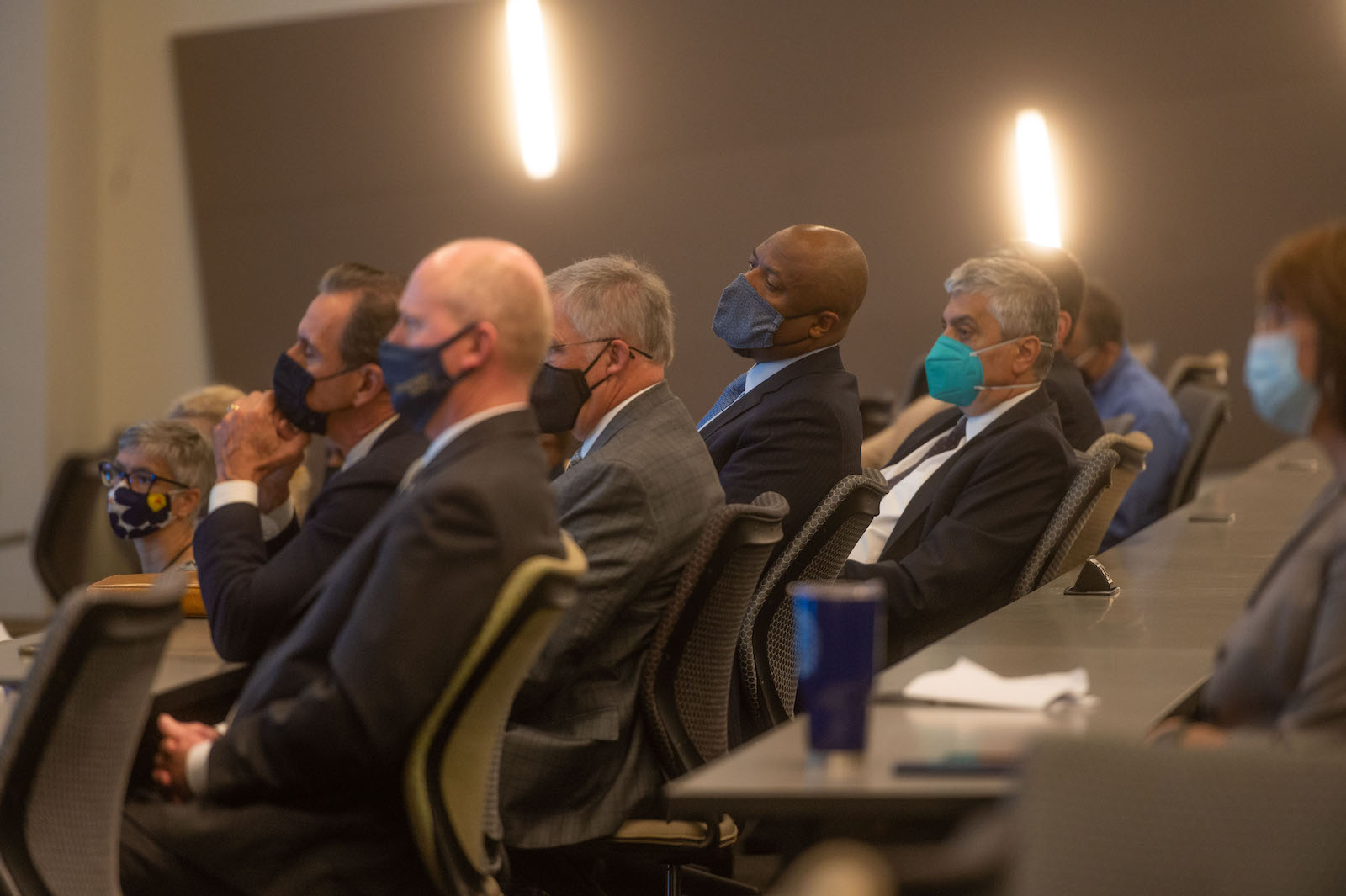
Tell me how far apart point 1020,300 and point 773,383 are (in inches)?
24.2

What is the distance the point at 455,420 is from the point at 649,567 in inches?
20.5

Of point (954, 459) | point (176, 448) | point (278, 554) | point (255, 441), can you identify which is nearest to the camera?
point (278, 554)

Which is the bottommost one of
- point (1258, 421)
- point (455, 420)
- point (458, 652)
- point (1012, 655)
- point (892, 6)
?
point (1258, 421)

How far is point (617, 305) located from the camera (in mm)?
2891

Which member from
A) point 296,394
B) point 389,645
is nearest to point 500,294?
point 389,645

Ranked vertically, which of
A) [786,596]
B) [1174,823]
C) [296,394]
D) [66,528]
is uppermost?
[296,394]

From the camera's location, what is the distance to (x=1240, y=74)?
6.35m

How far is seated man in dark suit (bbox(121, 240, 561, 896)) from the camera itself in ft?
6.02

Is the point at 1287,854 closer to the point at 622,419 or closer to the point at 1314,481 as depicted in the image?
the point at 622,419

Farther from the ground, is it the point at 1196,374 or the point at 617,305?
the point at 617,305

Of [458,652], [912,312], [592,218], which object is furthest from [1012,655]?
[592,218]

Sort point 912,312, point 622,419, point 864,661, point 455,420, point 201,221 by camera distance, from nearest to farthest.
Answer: point 864,661 < point 455,420 < point 622,419 < point 912,312 < point 201,221

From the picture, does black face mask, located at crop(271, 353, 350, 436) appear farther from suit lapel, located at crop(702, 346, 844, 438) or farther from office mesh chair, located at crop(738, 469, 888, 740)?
suit lapel, located at crop(702, 346, 844, 438)

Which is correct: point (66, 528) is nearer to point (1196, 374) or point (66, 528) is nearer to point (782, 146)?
point (782, 146)
